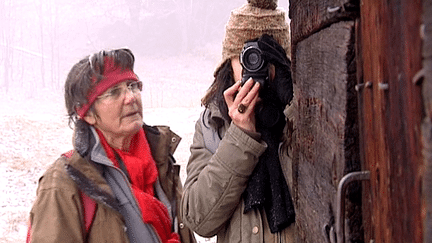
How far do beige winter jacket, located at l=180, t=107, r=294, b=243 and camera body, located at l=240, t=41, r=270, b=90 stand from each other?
0.22 metres

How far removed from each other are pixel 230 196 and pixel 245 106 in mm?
368

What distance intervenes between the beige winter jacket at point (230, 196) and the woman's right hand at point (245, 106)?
4 cm

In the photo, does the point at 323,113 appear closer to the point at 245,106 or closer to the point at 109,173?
the point at 245,106

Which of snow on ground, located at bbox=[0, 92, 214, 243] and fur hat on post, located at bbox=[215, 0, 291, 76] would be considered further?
snow on ground, located at bbox=[0, 92, 214, 243]

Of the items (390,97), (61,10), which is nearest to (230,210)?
(390,97)

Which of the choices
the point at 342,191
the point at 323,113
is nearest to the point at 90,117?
the point at 323,113

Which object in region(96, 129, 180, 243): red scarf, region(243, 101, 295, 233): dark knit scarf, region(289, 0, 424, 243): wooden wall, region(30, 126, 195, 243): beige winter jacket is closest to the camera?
region(289, 0, 424, 243): wooden wall

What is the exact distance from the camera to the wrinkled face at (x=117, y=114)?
254 cm

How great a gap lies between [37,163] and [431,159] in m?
11.5

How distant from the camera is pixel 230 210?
1967 millimetres

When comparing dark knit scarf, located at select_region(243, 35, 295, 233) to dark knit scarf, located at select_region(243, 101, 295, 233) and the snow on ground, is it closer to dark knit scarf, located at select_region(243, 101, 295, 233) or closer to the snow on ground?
dark knit scarf, located at select_region(243, 101, 295, 233)

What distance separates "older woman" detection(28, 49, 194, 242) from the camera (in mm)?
2252

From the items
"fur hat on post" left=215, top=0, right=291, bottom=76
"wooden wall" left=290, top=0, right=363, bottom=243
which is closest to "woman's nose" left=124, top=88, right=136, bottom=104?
"fur hat on post" left=215, top=0, right=291, bottom=76

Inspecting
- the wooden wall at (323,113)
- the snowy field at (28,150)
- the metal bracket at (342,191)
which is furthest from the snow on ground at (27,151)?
the metal bracket at (342,191)
